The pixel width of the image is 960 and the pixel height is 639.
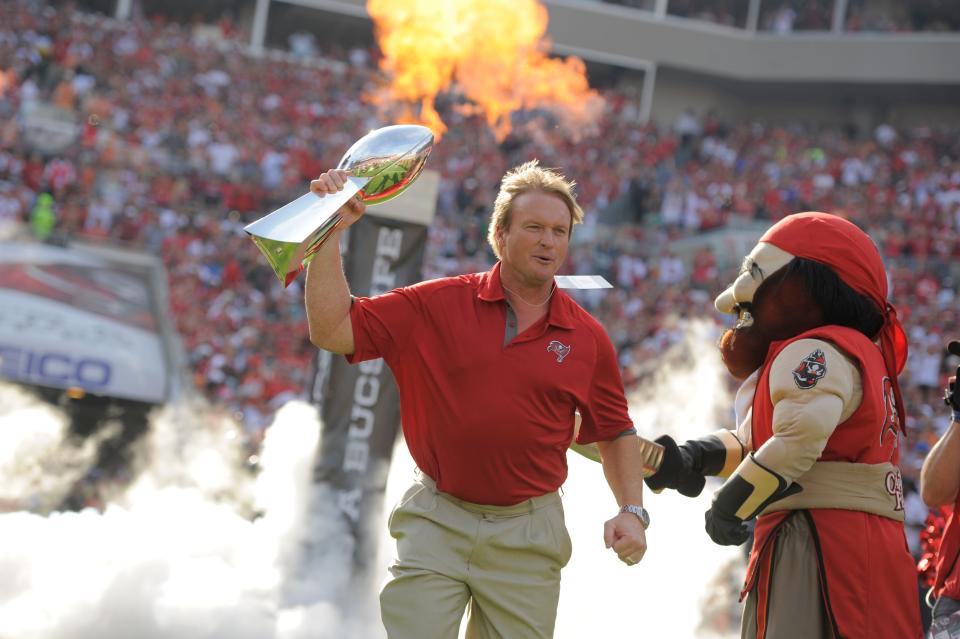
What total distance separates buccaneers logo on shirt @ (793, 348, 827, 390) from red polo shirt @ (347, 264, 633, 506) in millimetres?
589

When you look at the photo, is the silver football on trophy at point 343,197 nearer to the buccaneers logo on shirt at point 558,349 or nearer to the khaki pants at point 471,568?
the buccaneers logo on shirt at point 558,349

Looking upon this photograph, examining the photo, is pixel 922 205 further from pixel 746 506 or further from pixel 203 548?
pixel 746 506

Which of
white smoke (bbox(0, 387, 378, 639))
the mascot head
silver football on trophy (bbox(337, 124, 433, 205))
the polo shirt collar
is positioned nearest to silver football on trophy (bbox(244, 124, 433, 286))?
silver football on trophy (bbox(337, 124, 433, 205))

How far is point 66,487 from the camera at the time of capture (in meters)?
10.3

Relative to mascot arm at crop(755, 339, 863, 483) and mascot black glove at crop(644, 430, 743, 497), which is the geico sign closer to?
mascot black glove at crop(644, 430, 743, 497)

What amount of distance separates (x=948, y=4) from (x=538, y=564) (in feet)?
91.9

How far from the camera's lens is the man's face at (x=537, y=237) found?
3.56m

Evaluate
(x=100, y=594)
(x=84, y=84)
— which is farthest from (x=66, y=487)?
(x=84, y=84)

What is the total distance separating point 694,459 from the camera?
3912 millimetres

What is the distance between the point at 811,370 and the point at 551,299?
777mm

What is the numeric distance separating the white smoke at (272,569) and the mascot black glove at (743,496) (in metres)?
3.11

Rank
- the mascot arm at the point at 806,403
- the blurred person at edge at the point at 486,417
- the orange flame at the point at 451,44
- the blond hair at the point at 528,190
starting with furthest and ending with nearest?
the orange flame at the point at 451,44
the blond hair at the point at 528,190
the blurred person at edge at the point at 486,417
the mascot arm at the point at 806,403

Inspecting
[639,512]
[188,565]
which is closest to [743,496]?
[639,512]

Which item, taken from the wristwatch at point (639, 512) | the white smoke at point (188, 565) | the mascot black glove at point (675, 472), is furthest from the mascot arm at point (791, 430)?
the white smoke at point (188, 565)
